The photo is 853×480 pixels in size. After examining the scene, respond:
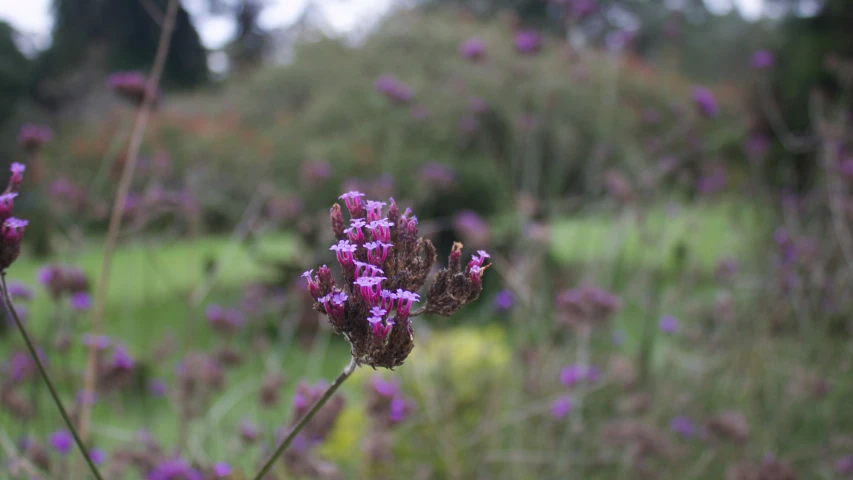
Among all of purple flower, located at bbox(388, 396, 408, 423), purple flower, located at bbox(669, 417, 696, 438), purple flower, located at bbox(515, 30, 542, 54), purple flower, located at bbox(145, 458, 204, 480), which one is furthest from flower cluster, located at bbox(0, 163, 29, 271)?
purple flower, located at bbox(515, 30, 542, 54)

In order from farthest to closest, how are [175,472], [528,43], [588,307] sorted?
1. [528,43]
2. [588,307]
3. [175,472]

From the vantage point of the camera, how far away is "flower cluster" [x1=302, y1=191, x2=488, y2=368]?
708mm

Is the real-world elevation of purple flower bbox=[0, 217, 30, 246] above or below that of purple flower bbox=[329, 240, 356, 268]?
above

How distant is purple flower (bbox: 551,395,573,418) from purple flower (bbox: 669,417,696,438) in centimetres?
61

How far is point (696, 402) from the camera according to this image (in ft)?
9.77

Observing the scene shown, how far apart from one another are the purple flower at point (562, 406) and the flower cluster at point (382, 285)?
150 cm

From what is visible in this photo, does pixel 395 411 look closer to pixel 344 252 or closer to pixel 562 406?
pixel 562 406

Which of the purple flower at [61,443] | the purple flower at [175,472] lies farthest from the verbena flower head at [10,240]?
the purple flower at [61,443]

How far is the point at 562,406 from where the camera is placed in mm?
2217

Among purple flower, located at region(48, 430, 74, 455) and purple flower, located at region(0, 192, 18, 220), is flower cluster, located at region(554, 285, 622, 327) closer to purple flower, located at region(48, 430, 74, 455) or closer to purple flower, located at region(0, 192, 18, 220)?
purple flower, located at region(48, 430, 74, 455)

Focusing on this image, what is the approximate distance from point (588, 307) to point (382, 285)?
1.56m

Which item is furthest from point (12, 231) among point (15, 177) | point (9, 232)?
point (15, 177)

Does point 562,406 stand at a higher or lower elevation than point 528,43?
lower

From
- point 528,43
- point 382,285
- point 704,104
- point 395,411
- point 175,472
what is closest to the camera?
point 382,285
